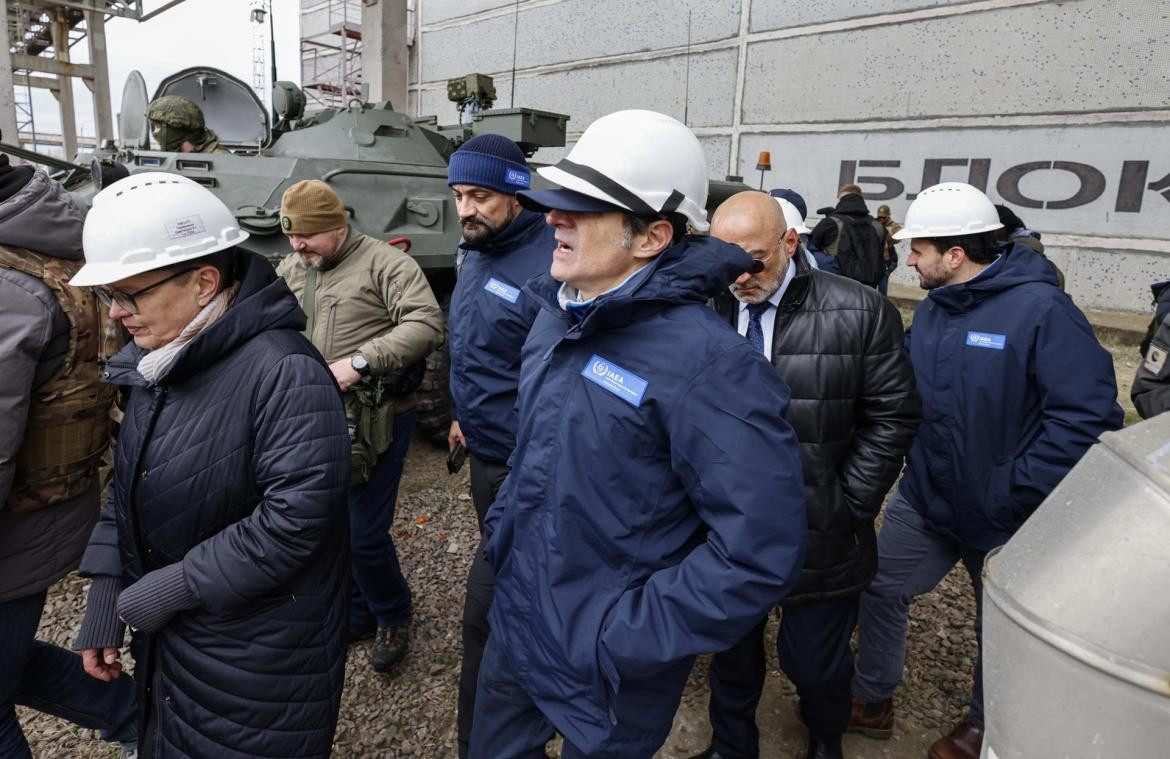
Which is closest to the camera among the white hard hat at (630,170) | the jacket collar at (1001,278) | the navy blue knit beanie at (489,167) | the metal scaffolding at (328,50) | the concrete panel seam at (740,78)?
the white hard hat at (630,170)

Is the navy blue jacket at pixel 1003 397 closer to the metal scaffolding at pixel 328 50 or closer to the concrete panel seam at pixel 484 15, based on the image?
the concrete panel seam at pixel 484 15

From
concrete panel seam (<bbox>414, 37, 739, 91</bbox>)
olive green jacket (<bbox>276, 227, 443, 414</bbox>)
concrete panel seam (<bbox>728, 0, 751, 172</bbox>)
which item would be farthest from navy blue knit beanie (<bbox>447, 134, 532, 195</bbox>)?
concrete panel seam (<bbox>414, 37, 739, 91</bbox>)

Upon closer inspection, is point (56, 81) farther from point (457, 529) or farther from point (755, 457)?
point (755, 457)

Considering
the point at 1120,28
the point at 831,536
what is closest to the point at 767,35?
the point at 1120,28

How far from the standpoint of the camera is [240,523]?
1.78 meters

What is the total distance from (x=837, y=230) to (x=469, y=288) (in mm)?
5391

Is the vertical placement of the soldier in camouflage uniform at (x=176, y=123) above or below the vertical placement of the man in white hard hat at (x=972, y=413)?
above

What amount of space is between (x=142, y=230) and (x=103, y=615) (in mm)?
1019

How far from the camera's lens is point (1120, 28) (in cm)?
970

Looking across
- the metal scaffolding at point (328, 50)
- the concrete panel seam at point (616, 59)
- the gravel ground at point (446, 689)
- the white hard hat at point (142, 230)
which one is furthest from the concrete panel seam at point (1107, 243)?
the metal scaffolding at point (328, 50)

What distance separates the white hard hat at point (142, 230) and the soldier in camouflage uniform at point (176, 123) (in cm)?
479

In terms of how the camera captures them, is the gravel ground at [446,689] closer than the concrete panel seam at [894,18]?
Yes

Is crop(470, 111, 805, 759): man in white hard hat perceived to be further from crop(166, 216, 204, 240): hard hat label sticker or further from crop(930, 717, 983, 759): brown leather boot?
crop(930, 717, 983, 759): brown leather boot

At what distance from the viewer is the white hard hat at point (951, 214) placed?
8.57 feet
